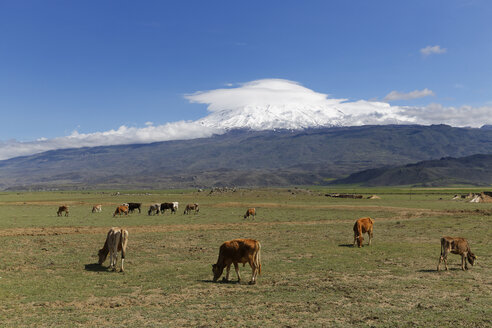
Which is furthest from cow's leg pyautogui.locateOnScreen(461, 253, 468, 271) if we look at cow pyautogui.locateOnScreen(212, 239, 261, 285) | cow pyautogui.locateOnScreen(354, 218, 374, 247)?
cow pyautogui.locateOnScreen(212, 239, 261, 285)

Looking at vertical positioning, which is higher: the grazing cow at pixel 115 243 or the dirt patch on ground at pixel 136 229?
the grazing cow at pixel 115 243

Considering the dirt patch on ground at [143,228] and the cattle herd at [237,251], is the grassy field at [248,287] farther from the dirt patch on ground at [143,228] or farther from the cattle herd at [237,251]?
the dirt patch on ground at [143,228]

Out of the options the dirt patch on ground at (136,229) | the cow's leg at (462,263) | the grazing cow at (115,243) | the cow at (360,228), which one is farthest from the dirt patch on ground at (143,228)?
the cow's leg at (462,263)

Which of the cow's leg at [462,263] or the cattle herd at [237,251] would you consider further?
the cow's leg at [462,263]

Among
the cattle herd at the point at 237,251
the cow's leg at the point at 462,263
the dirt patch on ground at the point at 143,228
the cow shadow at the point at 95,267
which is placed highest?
the cattle herd at the point at 237,251

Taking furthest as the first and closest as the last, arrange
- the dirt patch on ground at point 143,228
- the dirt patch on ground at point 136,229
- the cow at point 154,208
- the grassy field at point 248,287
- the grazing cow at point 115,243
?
the cow at point 154,208
the dirt patch on ground at point 143,228
the dirt patch on ground at point 136,229
the grazing cow at point 115,243
the grassy field at point 248,287

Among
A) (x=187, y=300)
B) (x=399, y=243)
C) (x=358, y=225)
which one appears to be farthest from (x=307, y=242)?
(x=187, y=300)

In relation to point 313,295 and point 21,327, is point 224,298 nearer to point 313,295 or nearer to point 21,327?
point 313,295

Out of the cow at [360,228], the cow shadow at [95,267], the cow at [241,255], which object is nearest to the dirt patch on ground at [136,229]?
the cow shadow at [95,267]

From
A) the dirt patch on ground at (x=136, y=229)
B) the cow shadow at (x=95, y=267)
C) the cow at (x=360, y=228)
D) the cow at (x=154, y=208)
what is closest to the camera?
the cow shadow at (x=95, y=267)

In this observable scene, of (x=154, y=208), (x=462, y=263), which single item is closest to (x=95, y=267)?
(x=462, y=263)

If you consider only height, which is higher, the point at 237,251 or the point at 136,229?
the point at 237,251

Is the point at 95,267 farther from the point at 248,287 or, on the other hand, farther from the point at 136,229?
the point at 136,229

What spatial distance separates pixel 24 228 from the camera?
3775cm
